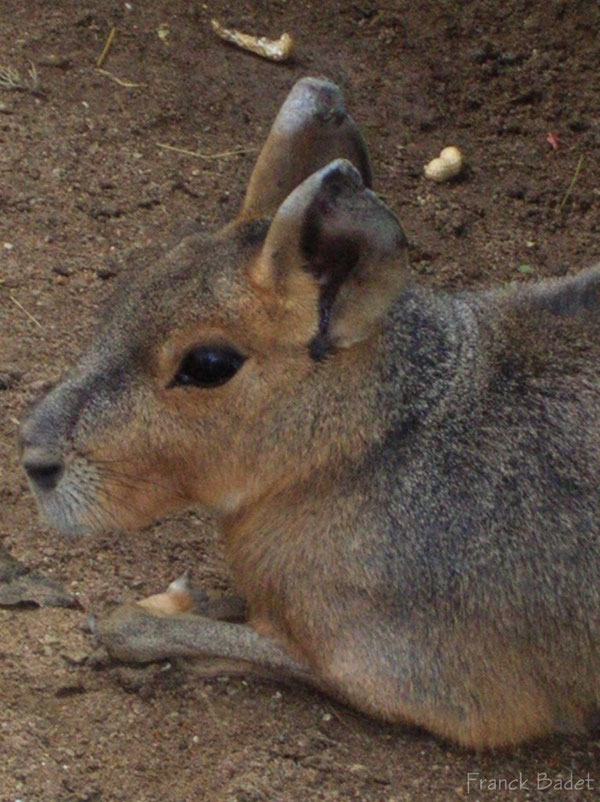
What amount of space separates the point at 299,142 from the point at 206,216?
2.60 m

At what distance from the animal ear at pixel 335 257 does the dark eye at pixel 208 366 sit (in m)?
0.26

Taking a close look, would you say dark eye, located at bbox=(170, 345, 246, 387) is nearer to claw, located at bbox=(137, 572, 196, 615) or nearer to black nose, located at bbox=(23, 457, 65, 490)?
black nose, located at bbox=(23, 457, 65, 490)

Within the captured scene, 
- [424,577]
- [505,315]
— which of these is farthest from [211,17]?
[424,577]

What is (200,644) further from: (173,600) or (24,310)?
(24,310)

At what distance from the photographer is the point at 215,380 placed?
197 inches

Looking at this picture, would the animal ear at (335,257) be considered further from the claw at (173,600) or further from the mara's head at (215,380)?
the claw at (173,600)

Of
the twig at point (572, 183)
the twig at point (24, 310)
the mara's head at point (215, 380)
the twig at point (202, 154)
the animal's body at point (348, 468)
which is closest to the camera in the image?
the mara's head at point (215, 380)

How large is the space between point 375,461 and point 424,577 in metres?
0.44

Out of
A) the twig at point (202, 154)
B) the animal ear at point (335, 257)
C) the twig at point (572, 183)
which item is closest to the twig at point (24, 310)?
the twig at point (202, 154)

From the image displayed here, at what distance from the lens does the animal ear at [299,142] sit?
535cm

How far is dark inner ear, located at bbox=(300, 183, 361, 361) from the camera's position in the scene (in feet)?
15.2

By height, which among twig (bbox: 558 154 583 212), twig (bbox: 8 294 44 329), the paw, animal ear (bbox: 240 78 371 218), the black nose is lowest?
twig (bbox: 8 294 44 329)

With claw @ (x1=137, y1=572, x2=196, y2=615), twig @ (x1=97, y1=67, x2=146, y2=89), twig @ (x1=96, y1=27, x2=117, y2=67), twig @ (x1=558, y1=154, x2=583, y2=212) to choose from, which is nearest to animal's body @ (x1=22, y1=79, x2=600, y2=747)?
claw @ (x1=137, y1=572, x2=196, y2=615)

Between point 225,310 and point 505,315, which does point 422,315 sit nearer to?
point 505,315
